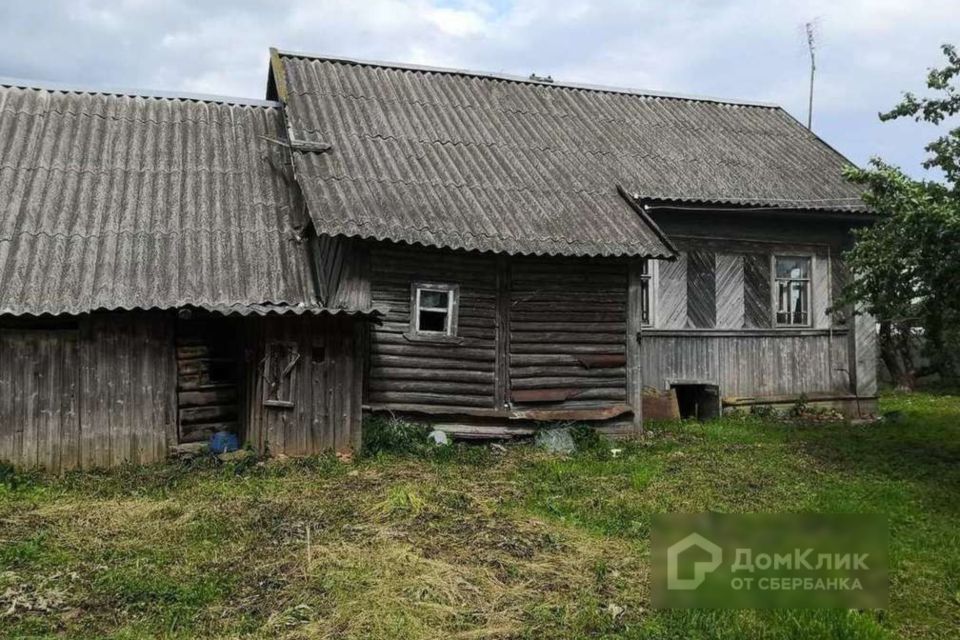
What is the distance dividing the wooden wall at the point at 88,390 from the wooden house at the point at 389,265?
23 millimetres

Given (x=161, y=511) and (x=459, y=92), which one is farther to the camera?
(x=459, y=92)

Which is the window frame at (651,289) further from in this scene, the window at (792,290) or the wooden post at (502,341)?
the wooden post at (502,341)

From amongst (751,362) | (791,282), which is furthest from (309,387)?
(791,282)

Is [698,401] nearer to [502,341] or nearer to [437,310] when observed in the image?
[502,341]

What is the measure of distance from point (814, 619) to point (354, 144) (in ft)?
31.0

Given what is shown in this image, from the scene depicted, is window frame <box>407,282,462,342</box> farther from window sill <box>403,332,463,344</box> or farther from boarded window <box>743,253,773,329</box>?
boarded window <box>743,253,773,329</box>

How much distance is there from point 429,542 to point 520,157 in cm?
817

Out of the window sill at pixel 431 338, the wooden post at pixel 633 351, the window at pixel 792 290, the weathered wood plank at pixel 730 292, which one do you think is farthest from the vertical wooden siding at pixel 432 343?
the window at pixel 792 290

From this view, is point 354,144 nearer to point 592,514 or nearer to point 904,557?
point 592,514

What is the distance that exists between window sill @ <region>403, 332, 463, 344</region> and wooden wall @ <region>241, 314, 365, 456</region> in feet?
3.22

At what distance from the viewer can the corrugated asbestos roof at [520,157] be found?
10.6m

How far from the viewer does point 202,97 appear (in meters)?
13.9

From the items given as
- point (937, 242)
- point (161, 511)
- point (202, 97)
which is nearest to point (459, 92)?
point (202, 97)

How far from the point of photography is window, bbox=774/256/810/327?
14.1 meters
